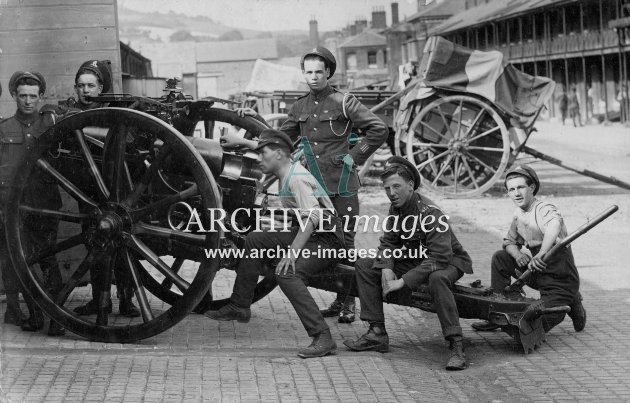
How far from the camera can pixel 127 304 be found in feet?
21.5

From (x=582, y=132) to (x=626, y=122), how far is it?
204 centimetres

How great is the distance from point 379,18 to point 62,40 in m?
73.2

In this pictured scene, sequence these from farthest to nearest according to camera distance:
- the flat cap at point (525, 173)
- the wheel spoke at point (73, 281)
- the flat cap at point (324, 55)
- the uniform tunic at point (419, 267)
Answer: the flat cap at point (324, 55) < the flat cap at point (525, 173) < the wheel spoke at point (73, 281) < the uniform tunic at point (419, 267)

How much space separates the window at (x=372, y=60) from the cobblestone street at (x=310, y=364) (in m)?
82.6

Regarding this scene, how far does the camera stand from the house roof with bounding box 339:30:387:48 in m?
87.1

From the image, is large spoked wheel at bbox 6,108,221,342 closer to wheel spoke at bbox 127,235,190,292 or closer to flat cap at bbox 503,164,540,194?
wheel spoke at bbox 127,235,190,292

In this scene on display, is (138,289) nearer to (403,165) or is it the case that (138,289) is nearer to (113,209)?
(113,209)

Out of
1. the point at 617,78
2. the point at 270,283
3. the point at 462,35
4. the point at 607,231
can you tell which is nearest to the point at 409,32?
the point at 462,35

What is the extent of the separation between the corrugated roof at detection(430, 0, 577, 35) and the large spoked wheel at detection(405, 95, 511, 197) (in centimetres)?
2460

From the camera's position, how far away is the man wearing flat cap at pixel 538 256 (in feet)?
19.5

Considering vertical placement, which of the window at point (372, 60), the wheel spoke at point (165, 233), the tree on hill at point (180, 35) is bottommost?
the wheel spoke at point (165, 233)

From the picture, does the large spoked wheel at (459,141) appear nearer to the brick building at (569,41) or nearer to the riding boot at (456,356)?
the riding boot at (456,356)

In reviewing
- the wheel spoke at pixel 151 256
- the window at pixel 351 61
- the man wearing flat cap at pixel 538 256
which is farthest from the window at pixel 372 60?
the wheel spoke at pixel 151 256

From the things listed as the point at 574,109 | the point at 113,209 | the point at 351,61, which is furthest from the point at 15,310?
the point at 351,61
